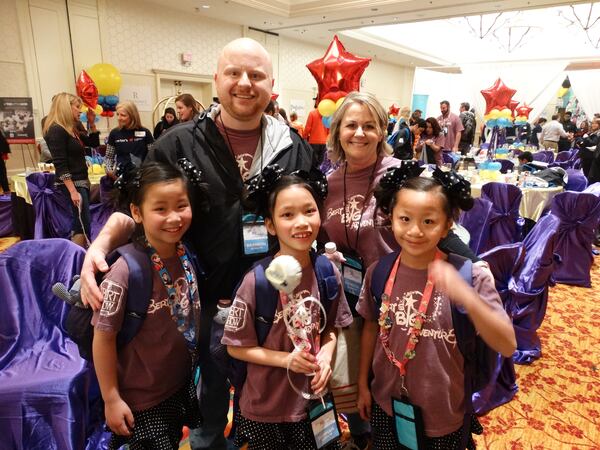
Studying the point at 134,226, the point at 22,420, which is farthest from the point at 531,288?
the point at 22,420

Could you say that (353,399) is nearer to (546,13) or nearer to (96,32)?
(96,32)

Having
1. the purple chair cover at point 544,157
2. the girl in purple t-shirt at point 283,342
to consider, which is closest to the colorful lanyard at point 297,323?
the girl in purple t-shirt at point 283,342

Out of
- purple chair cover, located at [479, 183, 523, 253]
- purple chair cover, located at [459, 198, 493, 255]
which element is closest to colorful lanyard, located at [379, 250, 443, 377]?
purple chair cover, located at [459, 198, 493, 255]

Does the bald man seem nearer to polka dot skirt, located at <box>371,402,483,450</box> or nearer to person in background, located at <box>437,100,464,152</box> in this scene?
polka dot skirt, located at <box>371,402,483,450</box>

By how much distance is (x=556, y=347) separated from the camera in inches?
121

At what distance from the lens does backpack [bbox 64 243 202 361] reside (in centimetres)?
124

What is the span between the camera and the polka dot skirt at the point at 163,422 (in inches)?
51.9

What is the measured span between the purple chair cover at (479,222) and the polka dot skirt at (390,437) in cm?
233

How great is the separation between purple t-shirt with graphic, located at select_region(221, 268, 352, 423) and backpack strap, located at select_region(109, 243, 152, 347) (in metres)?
0.28

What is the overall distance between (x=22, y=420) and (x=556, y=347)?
3.45 m

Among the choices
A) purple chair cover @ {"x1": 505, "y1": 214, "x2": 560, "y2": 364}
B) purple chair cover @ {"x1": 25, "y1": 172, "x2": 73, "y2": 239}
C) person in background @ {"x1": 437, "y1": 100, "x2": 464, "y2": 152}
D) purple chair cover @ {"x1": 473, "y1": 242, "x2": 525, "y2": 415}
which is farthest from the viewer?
person in background @ {"x1": 437, "y1": 100, "x2": 464, "y2": 152}

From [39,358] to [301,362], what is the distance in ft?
4.15

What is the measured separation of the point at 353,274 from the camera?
5.15 ft

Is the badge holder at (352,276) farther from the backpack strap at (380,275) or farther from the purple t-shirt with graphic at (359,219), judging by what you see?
the backpack strap at (380,275)
